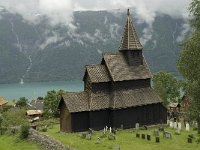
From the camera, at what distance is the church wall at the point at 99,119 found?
4457 centimetres

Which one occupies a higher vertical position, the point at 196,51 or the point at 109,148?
the point at 196,51

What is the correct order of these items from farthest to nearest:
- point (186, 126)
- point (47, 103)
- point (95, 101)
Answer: point (47, 103), point (95, 101), point (186, 126)

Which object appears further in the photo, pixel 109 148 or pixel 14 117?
pixel 14 117

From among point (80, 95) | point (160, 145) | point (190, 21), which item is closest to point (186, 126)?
point (160, 145)

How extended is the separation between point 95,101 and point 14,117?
14405 millimetres

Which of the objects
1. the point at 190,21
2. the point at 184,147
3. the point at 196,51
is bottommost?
the point at 184,147

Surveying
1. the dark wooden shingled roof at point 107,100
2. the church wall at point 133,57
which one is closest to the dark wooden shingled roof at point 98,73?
the dark wooden shingled roof at point 107,100

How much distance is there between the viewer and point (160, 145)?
3441 cm

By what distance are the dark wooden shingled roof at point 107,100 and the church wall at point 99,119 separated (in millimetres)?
645

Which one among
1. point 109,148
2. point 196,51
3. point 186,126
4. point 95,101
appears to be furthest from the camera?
point 95,101

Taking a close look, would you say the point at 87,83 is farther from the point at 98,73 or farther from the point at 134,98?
the point at 134,98

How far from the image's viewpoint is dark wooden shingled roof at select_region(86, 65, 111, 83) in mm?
45406

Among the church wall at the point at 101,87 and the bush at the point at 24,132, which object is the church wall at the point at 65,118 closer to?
the church wall at the point at 101,87

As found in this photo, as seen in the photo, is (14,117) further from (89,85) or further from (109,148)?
(109,148)
